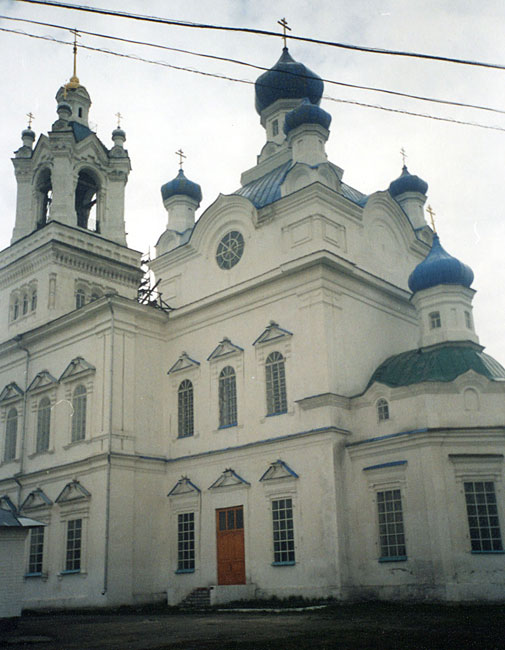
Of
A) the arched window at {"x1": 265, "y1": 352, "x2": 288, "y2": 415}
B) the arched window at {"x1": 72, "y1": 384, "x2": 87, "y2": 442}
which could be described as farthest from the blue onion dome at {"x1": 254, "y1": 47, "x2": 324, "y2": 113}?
the arched window at {"x1": 72, "y1": 384, "x2": 87, "y2": 442}

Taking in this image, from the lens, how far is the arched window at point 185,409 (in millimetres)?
19328

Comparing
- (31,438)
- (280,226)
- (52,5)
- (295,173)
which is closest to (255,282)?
(280,226)

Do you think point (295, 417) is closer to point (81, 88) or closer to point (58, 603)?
point (58, 603)

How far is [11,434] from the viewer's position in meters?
22.0

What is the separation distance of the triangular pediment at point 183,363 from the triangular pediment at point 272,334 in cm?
228

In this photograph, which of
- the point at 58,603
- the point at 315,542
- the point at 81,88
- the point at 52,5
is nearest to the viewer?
the point at 52,5

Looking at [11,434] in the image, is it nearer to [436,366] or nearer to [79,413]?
[79,413]

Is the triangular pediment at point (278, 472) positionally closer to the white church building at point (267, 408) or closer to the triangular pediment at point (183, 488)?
the white church building at point (267, 408)

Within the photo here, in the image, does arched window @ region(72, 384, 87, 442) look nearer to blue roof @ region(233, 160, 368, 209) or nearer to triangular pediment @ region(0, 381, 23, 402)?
triangular pediment @ region(0, 381, 23, 402)

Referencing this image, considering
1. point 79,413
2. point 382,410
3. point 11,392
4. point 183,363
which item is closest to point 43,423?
point 79,413

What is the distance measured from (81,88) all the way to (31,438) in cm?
1310

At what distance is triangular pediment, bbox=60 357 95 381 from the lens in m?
19.7

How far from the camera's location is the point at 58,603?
18.2 metres

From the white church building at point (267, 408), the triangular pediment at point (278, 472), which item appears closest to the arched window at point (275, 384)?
the white church building at point (267, 408)
